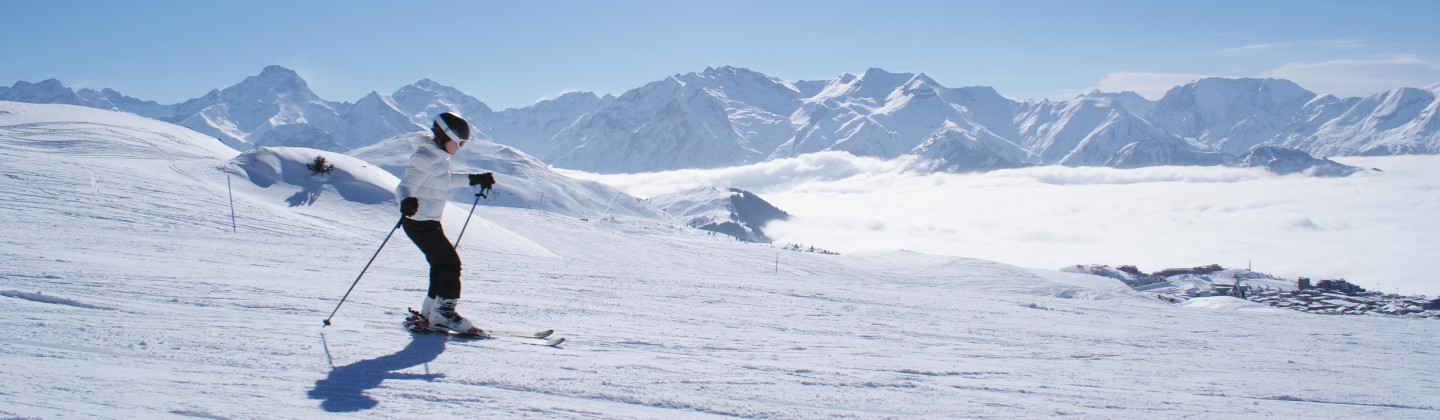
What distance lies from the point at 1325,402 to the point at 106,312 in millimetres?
9083

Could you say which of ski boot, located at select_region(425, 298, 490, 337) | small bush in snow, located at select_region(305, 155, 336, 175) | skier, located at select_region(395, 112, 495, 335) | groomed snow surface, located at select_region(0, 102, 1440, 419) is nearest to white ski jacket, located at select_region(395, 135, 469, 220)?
skier, located at select_region(395, 112, 495, 335)

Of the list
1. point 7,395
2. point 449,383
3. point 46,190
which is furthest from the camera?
point 46,190

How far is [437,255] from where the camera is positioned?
22.8 ft

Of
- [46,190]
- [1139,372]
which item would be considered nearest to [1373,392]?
[1139,372]

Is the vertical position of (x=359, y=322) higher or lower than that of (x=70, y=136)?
lower

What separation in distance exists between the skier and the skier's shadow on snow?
0.51 metres

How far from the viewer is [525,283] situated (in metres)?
10.5

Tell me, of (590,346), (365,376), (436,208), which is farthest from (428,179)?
(365,376)

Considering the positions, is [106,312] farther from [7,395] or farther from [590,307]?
[590,307]

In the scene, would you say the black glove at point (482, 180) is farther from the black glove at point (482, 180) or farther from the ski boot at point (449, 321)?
the ski boot at point (449, 321)

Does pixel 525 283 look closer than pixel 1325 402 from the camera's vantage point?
No

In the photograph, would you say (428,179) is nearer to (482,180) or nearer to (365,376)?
(482,180)

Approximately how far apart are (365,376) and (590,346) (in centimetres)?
182

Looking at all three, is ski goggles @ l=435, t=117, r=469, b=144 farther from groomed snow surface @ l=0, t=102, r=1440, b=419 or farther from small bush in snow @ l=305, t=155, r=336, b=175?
small bush in snow @ l=305, t=155, r=336, b=175
